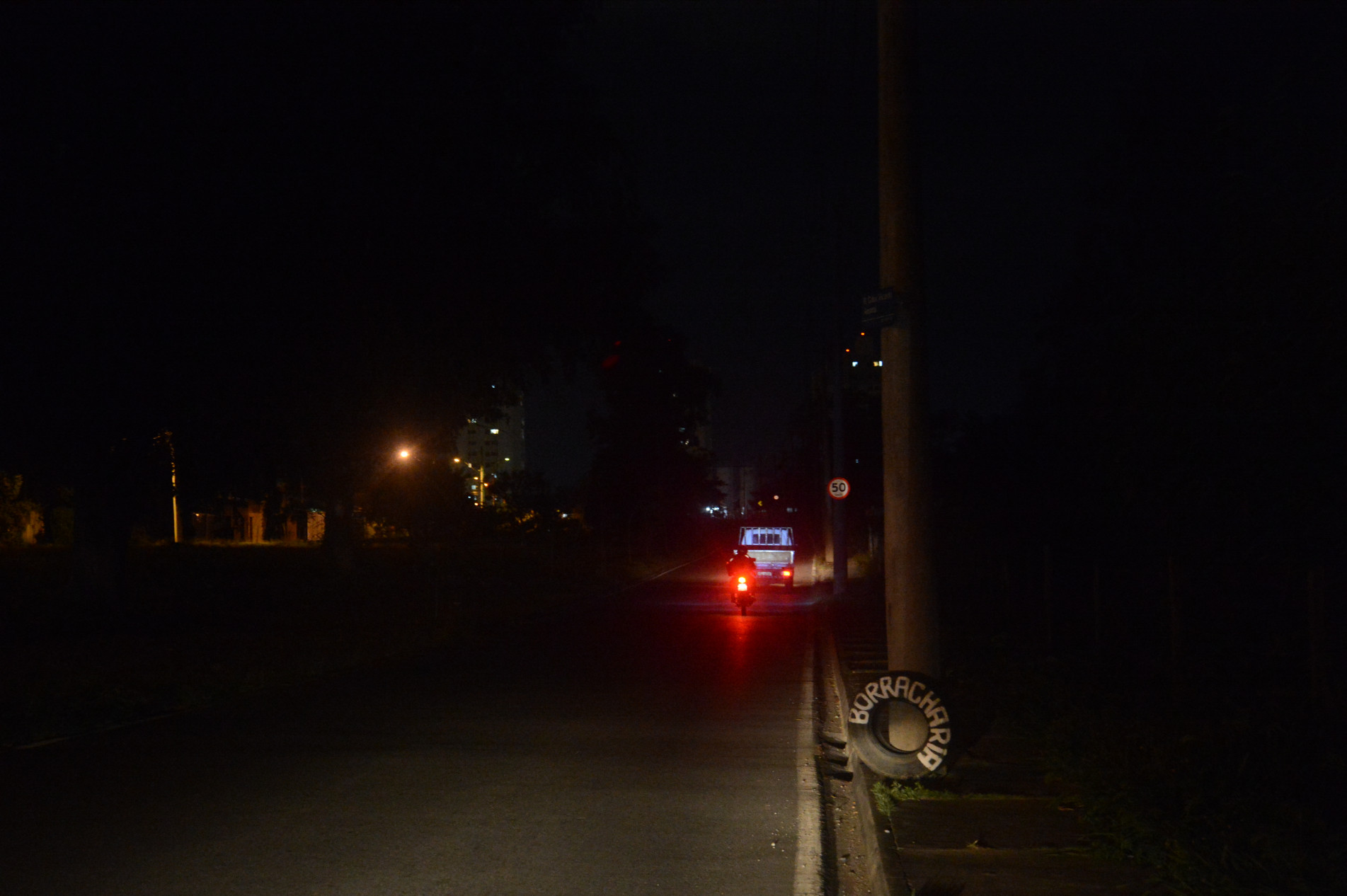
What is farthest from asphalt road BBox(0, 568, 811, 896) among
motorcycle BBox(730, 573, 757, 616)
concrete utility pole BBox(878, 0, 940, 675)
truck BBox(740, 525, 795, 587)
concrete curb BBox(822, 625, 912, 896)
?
truck BBox(740, 525, 795, 587)

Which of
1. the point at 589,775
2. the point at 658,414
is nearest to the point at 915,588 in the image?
the point at 589,775

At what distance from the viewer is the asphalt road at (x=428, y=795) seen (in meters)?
6.41

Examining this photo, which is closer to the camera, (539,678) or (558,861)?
(558,861)

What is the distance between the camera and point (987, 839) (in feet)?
21.3

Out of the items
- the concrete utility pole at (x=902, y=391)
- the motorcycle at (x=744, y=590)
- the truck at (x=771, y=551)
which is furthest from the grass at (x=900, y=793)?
the truck at (x=771, y=551)

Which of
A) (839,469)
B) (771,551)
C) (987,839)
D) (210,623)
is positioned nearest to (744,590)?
(839,469)

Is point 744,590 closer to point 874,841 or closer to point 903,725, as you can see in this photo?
point 903,725

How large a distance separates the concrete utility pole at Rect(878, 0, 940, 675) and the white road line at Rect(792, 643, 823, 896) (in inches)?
46.7

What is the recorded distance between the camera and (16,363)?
15664mm

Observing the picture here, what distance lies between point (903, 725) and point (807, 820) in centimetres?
91

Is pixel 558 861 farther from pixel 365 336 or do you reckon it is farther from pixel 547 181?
pixel 547 181

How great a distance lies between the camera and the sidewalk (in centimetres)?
573

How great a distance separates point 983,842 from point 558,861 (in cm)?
238

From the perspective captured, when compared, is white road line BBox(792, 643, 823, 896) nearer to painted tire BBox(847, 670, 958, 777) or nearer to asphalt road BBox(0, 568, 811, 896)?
asphalt road BBox(0, 568, 811, 896)
